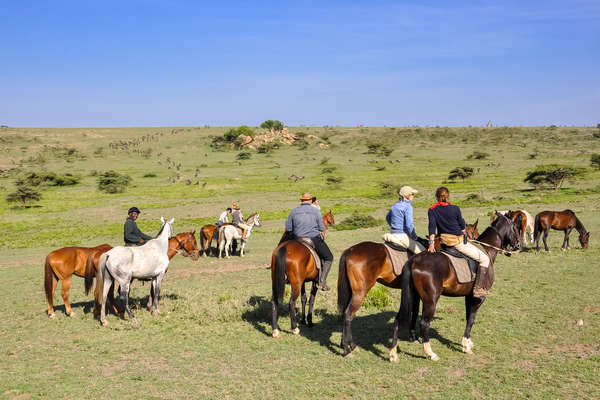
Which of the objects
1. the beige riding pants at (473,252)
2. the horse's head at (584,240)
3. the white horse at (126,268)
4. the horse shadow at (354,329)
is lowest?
the horse shadow at (354,329)

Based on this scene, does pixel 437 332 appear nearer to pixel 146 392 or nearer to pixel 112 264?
pixel 146 392

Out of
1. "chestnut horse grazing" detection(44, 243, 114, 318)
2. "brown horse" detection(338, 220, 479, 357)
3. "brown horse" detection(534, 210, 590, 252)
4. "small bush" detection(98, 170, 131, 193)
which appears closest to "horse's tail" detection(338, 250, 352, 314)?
"brown horse" detection(338, 220, 479, 357)

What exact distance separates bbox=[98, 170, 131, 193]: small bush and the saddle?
40.9 meters

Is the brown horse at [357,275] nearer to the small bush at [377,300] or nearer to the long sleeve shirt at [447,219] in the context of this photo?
the long sleeve shirt at [447,219]

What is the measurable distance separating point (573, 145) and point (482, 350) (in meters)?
76.6

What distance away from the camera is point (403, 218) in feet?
27.2

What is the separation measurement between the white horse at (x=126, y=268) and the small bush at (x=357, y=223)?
16586 mm

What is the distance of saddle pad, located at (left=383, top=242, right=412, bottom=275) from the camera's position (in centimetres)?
803

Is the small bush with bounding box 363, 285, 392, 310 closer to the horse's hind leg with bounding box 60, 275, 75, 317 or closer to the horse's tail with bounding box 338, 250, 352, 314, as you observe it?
the horse's tail with bounding box 338, 250, 352, 314

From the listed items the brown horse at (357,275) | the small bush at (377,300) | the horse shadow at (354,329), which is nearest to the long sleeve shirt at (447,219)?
the brown horse at (357,275)

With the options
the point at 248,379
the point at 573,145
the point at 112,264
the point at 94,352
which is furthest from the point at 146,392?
the point at 573,145

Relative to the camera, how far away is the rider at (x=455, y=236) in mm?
7750

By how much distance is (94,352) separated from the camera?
324 inches

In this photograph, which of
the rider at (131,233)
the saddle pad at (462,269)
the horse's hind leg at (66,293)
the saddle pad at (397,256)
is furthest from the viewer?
the rider at (131,233)
